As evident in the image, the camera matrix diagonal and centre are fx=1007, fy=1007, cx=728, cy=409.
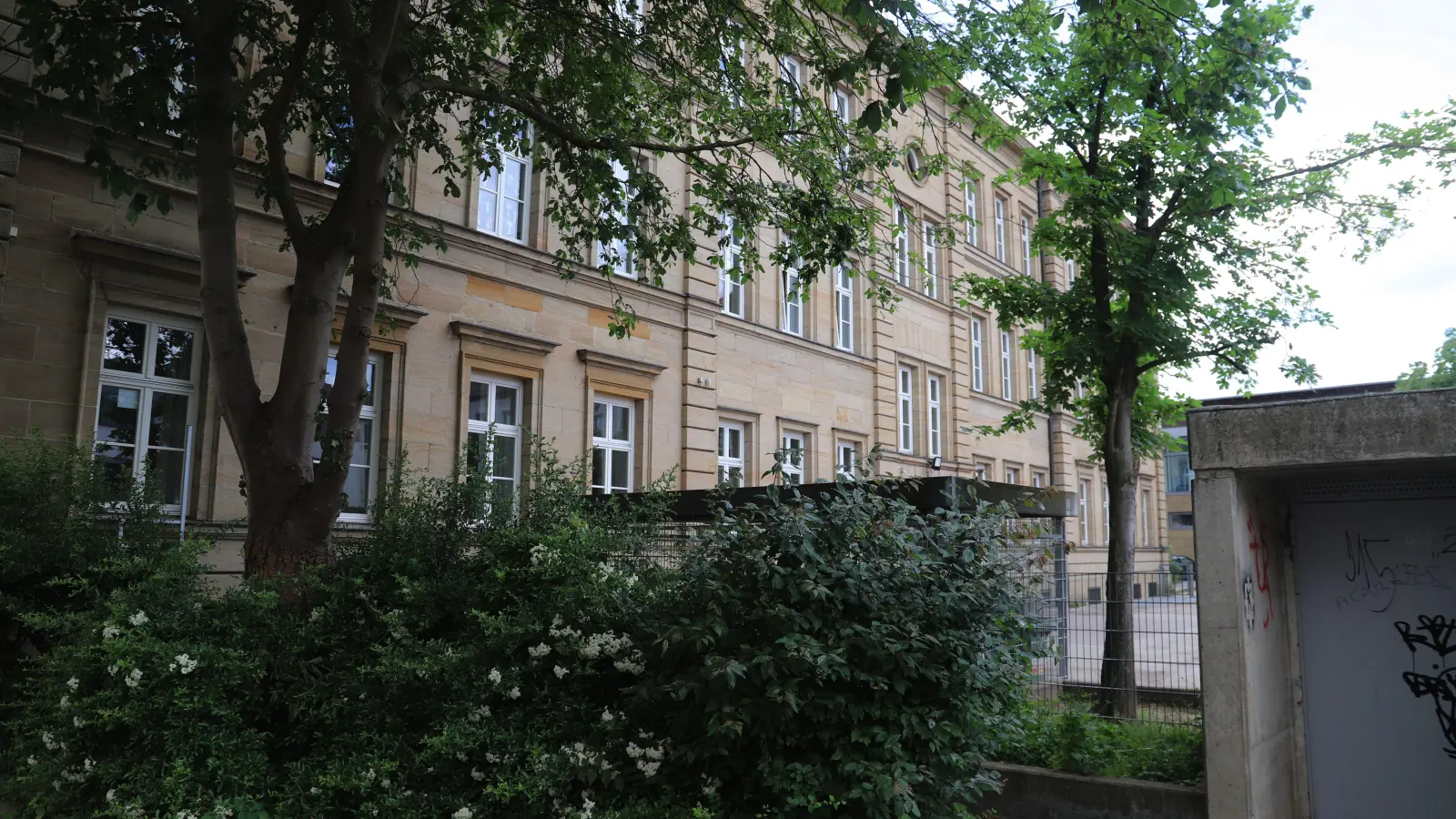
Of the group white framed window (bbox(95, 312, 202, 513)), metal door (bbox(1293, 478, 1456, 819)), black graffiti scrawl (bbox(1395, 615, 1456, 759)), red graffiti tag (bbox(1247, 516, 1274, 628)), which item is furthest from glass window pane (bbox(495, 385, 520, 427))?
black graffiti scrawl (bbox(1395, 615, 1456, 759))

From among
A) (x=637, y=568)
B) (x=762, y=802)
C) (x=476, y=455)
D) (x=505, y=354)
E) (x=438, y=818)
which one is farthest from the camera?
(x=505, y=354)

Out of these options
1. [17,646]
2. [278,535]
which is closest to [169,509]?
[17,646]

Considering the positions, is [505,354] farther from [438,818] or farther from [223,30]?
[438,818]

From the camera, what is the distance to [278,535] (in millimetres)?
8094

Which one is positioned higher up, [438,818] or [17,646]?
[17,646]

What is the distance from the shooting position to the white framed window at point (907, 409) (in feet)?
94.5

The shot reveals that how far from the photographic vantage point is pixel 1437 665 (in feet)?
23.1

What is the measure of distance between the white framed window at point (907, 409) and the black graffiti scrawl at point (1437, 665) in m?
21.4

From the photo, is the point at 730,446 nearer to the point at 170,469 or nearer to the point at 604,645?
the point at 170,469

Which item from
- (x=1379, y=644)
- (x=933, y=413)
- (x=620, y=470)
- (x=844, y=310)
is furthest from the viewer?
(x=933, y=413)

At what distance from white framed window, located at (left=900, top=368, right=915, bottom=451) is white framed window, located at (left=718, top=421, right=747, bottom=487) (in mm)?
7435

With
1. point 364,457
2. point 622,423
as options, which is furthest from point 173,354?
point 622,423

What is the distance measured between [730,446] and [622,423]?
365 cm

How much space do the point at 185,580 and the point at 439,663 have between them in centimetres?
236
